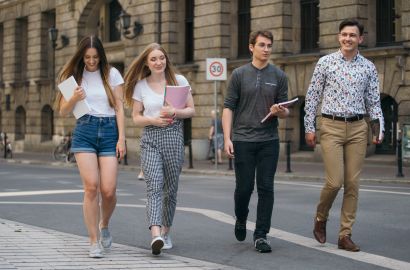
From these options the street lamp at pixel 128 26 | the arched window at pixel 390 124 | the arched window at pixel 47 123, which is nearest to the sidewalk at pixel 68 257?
the arched window at pixel 390 124

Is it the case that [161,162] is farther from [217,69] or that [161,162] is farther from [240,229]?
[217,69]

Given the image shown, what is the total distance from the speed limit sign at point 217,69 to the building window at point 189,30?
Answer: 364 inches

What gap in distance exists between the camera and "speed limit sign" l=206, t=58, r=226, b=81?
23562mm

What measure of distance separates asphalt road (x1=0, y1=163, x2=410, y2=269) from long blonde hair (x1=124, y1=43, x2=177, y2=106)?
155cm

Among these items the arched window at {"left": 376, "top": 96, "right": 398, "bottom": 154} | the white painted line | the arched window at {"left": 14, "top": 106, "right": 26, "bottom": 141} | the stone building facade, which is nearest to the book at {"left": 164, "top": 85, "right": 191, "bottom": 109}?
the white painted line

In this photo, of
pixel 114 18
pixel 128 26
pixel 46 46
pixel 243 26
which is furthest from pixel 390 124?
pixel 46 46

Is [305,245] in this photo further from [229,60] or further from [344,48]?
[229,60]

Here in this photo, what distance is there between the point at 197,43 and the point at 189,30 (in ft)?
7.26

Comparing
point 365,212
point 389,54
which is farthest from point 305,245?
point 389,54

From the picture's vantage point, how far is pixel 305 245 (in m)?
8.10

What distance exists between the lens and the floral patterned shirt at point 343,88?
7.80m

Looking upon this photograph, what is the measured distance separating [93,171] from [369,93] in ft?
8.75

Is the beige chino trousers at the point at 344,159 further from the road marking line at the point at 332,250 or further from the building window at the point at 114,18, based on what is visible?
the building window at the point at 114,18

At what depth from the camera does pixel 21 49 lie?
150 feet
